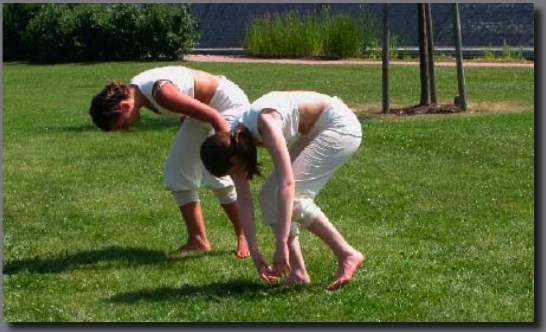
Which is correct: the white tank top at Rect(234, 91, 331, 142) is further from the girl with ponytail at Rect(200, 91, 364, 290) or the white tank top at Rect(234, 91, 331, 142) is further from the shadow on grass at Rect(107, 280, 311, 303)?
the shadow on grass at Rect(107, 280, 311, 303)

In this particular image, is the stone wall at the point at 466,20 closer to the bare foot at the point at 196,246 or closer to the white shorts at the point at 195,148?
the white shorts at the point at 195,148

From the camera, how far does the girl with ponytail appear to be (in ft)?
17.4

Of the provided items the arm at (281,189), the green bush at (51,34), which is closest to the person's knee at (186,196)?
the arm at (281,189)

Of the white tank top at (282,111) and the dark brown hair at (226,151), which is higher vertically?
the white tank top at (282,111)

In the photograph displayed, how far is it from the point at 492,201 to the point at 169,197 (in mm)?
2504

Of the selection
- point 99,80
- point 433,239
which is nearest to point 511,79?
point 99,80

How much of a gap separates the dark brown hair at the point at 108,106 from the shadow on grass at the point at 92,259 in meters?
0.87

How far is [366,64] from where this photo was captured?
2366 centimetres

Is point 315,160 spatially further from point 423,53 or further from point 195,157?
point 423,53

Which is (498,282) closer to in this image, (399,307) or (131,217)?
(399,307)

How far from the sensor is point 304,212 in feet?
18.0

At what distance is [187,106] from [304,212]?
0.99 metres

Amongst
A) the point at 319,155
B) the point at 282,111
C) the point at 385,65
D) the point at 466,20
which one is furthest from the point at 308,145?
the point at 466,20

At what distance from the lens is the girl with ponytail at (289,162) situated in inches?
209
